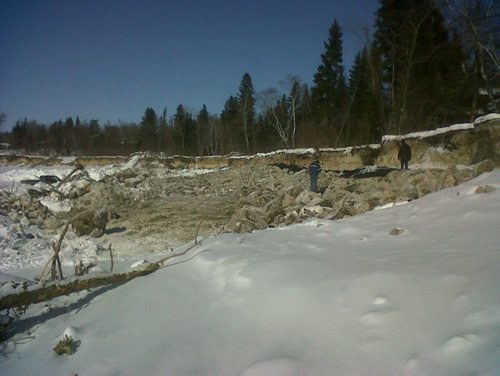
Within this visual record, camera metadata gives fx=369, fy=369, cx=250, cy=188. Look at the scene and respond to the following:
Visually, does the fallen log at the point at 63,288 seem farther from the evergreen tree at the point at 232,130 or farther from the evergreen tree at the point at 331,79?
the evergreen tree at the point at 232,130

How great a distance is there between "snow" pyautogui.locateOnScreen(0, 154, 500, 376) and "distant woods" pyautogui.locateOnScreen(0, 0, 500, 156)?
53.1ft

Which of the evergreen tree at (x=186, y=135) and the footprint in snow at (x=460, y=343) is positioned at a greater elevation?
the evergreen tree at (x=186, y=135)

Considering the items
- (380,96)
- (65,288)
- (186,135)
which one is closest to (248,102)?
(186,135)

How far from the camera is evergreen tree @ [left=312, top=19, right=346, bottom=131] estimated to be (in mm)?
39750

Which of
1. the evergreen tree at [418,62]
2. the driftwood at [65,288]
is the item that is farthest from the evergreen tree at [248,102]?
the driftwood at [65,288]

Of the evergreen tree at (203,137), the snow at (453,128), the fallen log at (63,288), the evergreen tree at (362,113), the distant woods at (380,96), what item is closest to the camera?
the fallen log at (63,288)

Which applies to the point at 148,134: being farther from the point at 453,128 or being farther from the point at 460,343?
the point at 460,343

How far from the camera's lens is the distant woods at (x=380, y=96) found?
63.7 feet

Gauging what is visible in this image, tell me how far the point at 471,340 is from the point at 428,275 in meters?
0.89

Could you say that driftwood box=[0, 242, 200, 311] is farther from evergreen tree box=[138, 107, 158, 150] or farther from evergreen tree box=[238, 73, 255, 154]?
evergreen tree box=[138, 107, 158, 150]

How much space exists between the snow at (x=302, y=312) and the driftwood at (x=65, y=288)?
113 mm

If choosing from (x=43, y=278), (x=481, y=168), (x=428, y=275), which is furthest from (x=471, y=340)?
(x=481, y=168)

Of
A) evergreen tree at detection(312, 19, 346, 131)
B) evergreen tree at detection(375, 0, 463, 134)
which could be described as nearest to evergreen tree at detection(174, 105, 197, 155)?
evergreen tree at detection(312, 19, 346, 131)

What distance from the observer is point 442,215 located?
4719mm
